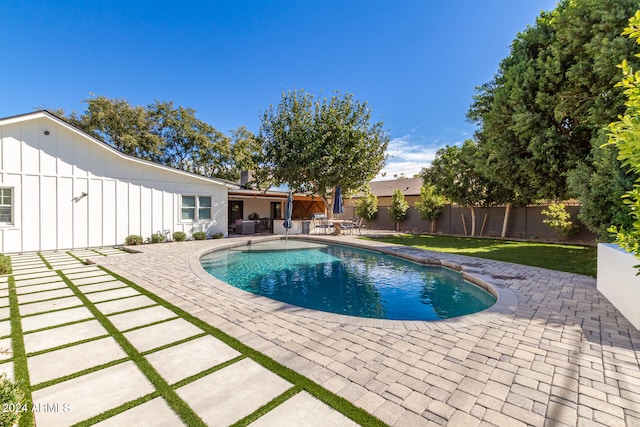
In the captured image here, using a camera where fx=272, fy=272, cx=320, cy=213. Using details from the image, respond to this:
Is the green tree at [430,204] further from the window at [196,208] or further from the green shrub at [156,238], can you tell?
the green shrub at [156,238]

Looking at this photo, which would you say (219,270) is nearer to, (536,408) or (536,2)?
(536,408)

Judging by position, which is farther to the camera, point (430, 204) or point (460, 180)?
point (430, 204)

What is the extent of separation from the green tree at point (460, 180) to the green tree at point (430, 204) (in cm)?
85

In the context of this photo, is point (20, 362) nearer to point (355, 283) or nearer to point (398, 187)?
point (355, 283)

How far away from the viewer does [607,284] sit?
5.13 meters

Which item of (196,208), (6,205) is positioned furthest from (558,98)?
(6,205)

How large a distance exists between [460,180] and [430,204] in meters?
2.70

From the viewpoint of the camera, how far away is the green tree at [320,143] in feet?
51.3

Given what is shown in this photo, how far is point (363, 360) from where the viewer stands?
3020 millimetres

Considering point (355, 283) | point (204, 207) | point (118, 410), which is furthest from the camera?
point (204, 207)

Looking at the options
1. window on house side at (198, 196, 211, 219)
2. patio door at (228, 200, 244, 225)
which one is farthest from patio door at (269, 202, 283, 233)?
window on house side at (198, 196, 211, 219)

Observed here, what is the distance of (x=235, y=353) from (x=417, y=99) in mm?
21339

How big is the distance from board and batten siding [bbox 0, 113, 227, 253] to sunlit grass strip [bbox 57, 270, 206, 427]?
9.47m

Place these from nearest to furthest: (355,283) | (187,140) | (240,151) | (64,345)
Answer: (64,345) < (355,283) < (187,140) < (240,151)
